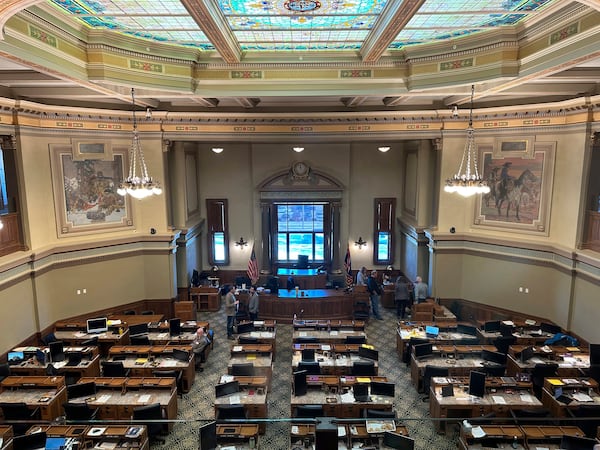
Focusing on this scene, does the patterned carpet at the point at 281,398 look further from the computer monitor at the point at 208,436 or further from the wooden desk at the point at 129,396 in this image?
the wooden desk at the point at 129,396

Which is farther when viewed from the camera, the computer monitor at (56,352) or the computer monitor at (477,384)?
the computer monitor at (56,352)

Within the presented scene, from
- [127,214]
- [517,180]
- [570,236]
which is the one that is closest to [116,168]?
[127,214]

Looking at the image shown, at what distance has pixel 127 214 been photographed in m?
14.1

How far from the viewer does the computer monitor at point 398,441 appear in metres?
6.82

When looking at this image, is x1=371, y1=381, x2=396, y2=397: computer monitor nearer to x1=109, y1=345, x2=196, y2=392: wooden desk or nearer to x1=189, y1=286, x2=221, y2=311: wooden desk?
x1=109, y1=345, x2=196, y2=392: wooden desk

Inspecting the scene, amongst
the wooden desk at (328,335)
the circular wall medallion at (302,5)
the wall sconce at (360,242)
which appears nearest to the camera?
the circular wall medallion at (302,5)

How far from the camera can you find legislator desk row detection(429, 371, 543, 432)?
8305mm

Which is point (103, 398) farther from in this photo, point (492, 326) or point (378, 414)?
point (492, 326)

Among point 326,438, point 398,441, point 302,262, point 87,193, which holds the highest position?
point 87,193

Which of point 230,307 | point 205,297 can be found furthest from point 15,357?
point 230,307

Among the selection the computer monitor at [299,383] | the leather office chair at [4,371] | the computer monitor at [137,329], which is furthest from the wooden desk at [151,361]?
the computer monitor at [299,383]

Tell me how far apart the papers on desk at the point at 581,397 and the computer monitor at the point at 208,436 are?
6737mm

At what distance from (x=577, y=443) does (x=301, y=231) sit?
12.3 metres

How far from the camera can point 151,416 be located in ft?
26.4
